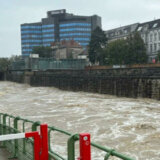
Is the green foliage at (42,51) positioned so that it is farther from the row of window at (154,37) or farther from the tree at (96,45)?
the row of window at (154,37)

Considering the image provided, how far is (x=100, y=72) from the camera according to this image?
144 ft

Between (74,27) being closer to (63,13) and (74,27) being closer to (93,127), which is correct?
(63,13)

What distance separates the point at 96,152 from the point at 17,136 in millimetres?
6953

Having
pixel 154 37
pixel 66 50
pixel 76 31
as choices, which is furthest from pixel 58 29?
pixel 154 37

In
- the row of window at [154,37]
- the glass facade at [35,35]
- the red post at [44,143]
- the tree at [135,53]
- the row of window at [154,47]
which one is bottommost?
the red post at [44,143]

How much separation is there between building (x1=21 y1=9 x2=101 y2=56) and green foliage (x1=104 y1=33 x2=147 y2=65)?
72.6m

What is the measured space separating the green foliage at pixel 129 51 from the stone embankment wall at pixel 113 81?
835 inches

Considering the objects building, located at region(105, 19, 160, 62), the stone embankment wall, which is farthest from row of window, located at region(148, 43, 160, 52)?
the stone embankment wall

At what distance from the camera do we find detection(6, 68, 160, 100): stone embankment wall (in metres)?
32.7

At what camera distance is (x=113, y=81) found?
3928 centimetres

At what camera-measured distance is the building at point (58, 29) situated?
150500 mm

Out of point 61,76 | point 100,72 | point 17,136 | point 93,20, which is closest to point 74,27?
point 93,20

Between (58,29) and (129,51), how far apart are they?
90730 mm

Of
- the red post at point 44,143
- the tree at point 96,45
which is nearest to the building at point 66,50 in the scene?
the tree at point 96,45
